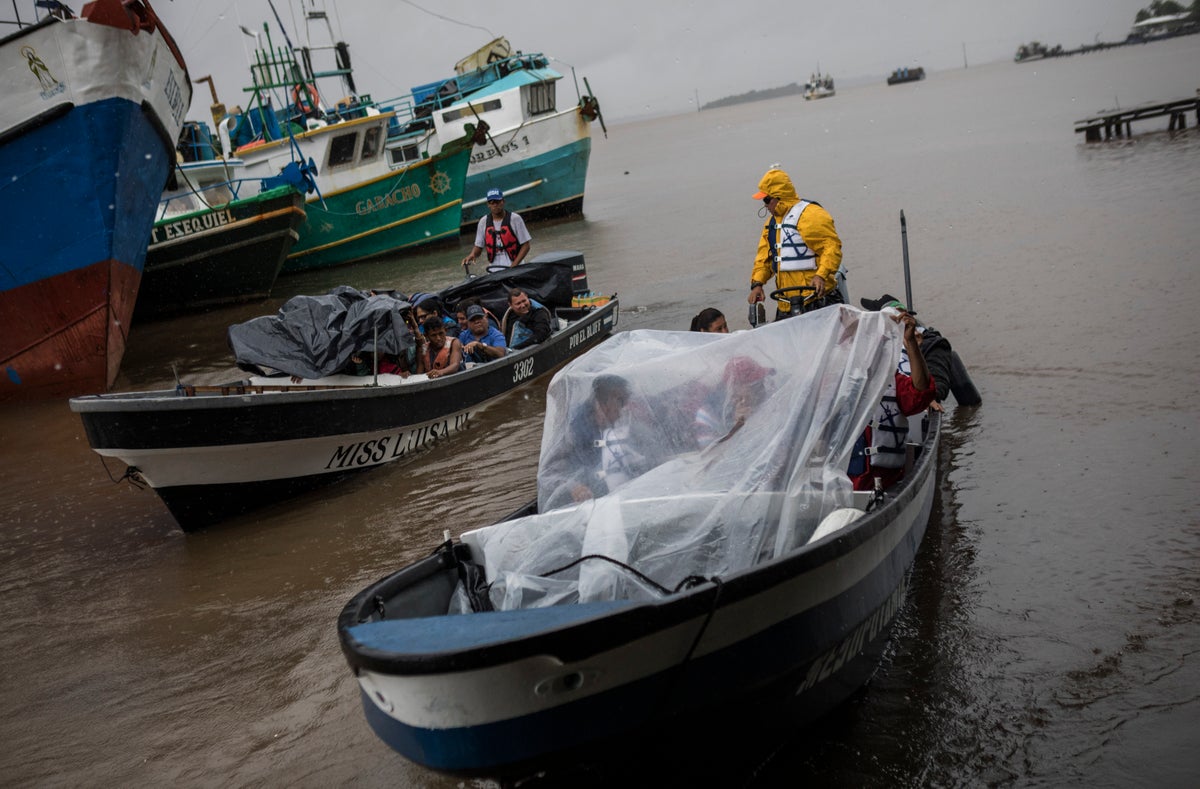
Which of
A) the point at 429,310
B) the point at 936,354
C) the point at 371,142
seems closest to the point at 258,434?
the point at 429,310

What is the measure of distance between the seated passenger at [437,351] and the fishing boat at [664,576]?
14.3 ft

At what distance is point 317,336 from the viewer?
830 centimetres

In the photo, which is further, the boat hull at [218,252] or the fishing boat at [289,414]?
the boat hull at [218,252]

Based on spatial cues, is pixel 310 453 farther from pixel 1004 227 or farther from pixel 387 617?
pixel 1004 227

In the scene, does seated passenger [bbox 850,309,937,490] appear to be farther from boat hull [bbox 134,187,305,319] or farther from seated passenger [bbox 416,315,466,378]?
boat hull [bbox 134,187,305,319]

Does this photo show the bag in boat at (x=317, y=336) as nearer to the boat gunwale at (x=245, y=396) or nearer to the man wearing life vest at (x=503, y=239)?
the boat gunwale at (x=245, y=396)

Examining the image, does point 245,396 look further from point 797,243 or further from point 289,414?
point 797,243

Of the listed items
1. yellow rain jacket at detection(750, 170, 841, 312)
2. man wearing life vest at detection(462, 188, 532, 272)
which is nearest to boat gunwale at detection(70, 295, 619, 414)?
man wearing life vest at detection(462, 188, 532, 272)

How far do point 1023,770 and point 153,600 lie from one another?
5.31 meters

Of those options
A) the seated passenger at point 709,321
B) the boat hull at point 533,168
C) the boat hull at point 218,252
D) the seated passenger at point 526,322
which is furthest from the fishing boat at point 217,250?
the seated passenger at point 709,321

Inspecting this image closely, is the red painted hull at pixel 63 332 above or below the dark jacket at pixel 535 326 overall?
above

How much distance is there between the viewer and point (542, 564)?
3.99m

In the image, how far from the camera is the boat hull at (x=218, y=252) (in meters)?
19.2

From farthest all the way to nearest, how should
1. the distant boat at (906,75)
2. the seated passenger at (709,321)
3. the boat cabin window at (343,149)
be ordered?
1. the distant boat at (906,75)
2. the boat cabin window at (343,149)
3. the seated passenger at (709,321)
